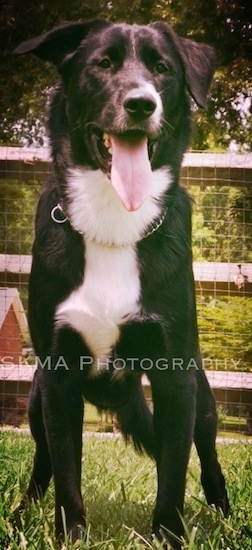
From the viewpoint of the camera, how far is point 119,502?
5.54 feet

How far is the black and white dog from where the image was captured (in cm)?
146

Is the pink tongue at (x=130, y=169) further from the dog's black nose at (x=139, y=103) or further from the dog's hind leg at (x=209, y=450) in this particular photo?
the dog's hind leg at (x=209, y=450)

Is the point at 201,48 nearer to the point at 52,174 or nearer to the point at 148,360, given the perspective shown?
the point at 52,174

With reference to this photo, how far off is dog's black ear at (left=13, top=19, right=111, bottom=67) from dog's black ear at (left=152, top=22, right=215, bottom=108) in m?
0.15

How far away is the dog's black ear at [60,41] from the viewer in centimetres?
149

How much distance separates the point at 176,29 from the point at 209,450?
1039 millimetres

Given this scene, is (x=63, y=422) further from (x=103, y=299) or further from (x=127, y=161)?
(x=127, y=161)

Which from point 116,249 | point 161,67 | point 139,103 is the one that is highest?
point 161,67

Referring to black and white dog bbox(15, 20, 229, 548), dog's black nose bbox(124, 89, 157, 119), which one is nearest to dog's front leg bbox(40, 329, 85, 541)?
black and white dog bbox(15, 20, 229, 548)

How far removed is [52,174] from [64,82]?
21cm

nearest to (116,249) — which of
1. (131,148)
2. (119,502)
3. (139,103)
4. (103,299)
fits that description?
(103,299)

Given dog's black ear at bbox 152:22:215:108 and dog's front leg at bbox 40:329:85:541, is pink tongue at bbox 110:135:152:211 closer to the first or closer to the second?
dog's black ear at bbox 152:22:215:108

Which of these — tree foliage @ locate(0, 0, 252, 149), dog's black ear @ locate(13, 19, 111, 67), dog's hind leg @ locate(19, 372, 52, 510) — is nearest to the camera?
dog's black ear @ locate(13, 19, 111, 67)

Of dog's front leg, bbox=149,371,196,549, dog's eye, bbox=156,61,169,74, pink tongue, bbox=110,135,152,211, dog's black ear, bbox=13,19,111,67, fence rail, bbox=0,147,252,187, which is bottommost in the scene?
dog's front leg, bbox=149,371,196,549
